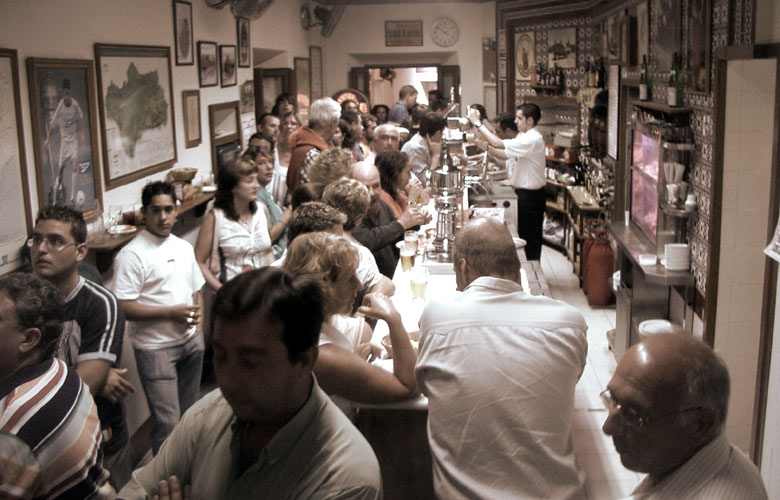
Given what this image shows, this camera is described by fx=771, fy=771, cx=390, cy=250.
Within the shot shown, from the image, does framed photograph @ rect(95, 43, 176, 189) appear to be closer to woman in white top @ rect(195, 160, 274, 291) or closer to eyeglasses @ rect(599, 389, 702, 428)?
woman in white top @ rect(195, 160, 274, 291)

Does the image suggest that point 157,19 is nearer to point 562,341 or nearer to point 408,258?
point 408,258

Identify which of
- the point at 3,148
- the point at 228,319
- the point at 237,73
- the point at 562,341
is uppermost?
the point at 237,73

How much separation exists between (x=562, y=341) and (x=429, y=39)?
11276 millimetres

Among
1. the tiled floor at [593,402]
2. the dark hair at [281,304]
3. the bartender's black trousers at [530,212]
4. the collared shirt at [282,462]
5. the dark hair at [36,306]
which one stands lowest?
A: the tiled floor at [593,402]

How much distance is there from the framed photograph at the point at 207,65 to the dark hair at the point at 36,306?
4627 mm

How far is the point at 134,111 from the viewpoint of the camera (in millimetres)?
5062

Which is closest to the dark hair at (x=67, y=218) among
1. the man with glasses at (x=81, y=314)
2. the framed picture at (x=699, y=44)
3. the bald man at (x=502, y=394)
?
the man with glasses at (x=81, y=314)

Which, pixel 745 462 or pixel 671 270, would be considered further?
pixel 671 270

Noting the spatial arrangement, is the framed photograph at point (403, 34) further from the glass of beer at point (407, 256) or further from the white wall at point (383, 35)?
the glass of beer at point (407, 256)

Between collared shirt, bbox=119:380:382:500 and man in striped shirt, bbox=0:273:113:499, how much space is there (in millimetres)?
354

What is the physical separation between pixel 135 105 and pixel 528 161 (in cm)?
404

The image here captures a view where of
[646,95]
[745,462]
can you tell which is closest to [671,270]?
[646,95]

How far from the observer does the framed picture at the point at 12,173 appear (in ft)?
11.2

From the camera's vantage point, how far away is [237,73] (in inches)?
303
